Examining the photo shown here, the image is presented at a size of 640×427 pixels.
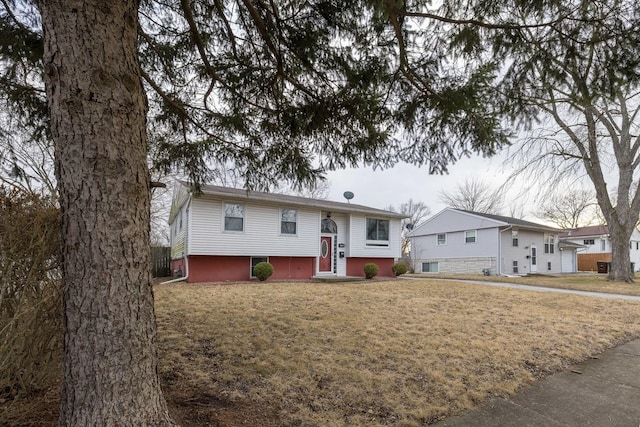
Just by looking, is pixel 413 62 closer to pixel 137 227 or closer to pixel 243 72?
pixel 243 72

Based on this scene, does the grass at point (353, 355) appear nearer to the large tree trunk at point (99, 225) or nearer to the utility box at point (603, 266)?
the large tree trunk at point (99, 225)

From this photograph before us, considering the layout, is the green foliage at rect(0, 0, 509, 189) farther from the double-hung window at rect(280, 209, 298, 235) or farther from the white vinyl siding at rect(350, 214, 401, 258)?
the white vinyl siding at rect(350, 214, 401, 258)

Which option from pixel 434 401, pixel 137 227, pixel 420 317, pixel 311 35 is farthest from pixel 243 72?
pixel 420 317

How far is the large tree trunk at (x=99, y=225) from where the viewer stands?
6.18ft

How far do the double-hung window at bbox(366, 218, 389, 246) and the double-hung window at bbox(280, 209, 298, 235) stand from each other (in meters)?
3.66

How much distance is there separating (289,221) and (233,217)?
2284mm

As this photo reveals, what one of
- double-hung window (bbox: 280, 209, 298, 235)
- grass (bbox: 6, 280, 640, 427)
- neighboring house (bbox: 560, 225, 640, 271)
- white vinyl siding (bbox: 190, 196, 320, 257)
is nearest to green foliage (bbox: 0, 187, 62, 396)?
grass (bbox: 6, 280, 640, 427)

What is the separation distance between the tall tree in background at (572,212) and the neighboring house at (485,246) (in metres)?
9.04

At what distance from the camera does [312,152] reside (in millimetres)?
5199

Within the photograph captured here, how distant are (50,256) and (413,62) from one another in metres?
4.08

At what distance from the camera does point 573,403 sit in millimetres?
3166

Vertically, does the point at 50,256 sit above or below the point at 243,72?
below

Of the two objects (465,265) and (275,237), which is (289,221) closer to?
(275,237)

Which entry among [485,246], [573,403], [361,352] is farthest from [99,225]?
[485,246]
